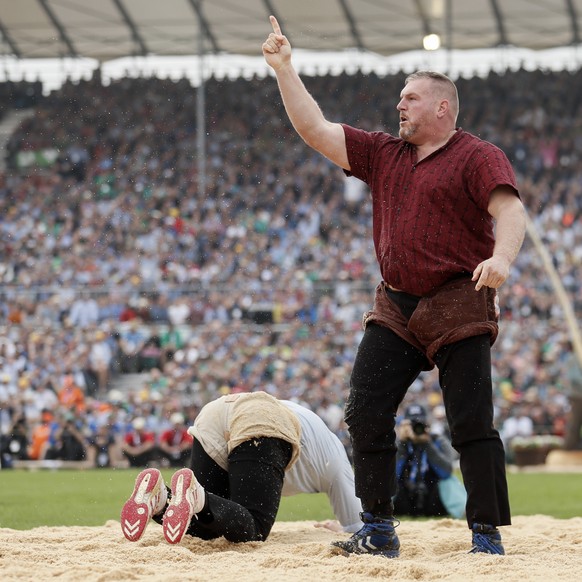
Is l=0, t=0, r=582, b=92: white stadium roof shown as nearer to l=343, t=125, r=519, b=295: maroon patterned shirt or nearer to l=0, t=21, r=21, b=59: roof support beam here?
l=0, t=21, r=21, b=59: roof support beam

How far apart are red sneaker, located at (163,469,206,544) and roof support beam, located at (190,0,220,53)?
72.9 feet

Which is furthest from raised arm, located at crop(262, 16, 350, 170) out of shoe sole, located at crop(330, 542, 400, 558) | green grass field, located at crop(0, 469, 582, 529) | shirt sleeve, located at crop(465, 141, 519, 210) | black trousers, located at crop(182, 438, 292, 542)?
green grass field, located at crop(0, 469, 582, 529)

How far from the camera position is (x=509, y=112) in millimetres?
27266

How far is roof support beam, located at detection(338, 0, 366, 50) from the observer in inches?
1036

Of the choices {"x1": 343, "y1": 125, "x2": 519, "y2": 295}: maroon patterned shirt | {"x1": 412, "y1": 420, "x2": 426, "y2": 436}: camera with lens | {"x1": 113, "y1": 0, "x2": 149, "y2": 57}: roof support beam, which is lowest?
{"x1": 412, "y1": 420, "x2": 426, "y2": 436}: camera with lens

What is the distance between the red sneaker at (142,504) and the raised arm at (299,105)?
1638mm

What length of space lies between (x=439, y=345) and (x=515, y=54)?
24385 millimetres

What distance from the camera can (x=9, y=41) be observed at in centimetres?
2745

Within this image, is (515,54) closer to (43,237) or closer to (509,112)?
(509,112)

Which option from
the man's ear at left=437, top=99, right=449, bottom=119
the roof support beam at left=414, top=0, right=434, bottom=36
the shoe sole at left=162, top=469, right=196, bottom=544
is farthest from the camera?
the roof support beam at left=414, top=0, right=434, bottom=36

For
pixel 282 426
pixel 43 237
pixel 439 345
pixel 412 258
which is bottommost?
pixel 282 426

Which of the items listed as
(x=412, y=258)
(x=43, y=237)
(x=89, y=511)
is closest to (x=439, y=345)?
(x=412, y=258)

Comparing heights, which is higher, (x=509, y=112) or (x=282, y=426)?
(x=509, y=112)

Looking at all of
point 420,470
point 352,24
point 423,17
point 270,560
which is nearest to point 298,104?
point 270,560
